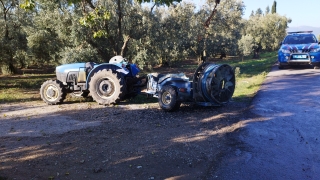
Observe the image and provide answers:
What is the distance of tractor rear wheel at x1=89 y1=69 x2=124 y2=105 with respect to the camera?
8.99 metres

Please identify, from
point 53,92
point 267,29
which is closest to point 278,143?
point 53,92

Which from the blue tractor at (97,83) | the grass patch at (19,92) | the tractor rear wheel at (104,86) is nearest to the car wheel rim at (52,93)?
the blue tractor at (97,83)

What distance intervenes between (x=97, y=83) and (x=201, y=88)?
3444 mm

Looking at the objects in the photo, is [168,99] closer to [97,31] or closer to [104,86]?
[104,86]

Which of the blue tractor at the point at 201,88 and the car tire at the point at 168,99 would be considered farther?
the car tire at the point at 168,99

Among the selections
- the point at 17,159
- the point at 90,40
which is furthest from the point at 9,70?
the point at 17,159

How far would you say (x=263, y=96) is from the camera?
888cm

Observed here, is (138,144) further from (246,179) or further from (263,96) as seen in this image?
(263,96)

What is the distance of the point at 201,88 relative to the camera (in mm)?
7500

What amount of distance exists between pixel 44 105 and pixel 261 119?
6.77 m

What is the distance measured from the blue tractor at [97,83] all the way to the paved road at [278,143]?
13.0ft

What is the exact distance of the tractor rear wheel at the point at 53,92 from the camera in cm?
946

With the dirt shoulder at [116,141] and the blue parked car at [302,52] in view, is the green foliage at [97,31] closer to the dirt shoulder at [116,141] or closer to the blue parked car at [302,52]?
the dirt shoulder at [116,141]

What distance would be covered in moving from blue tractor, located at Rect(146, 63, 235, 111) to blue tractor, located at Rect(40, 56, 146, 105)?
1.72m
